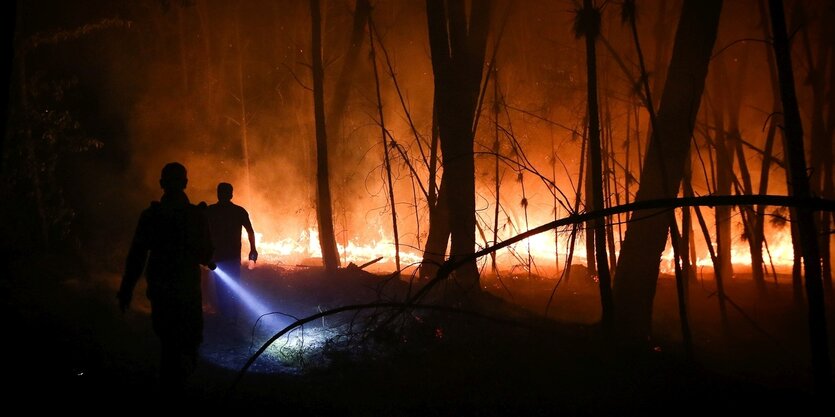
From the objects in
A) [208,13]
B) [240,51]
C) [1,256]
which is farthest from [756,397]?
[208,13]

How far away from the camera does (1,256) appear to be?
812 centimetres

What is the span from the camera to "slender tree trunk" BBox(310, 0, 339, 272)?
11.0 metres

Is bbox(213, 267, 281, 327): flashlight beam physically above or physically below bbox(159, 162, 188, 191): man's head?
below

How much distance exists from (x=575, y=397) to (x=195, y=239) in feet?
13.0

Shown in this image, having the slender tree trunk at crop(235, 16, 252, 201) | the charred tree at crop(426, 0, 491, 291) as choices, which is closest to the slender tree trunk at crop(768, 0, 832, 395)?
the charred tree at crop(426, 0, 491, 291)

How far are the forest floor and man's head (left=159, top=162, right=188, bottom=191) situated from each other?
180 cm

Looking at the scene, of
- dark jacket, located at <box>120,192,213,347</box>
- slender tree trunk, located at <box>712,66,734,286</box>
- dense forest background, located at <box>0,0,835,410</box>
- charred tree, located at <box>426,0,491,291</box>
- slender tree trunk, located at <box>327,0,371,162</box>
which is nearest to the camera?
dark jacket, located at <box>120,192,213,347</box>

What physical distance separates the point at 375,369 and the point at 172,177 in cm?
307

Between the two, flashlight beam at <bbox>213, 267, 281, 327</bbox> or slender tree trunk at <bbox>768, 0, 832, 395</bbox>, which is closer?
slender tree trunk at <bbox>768, 0, 832, 395</bbox>

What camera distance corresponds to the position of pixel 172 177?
4.25m

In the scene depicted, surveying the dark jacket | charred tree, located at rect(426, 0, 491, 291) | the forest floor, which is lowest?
the forest floor

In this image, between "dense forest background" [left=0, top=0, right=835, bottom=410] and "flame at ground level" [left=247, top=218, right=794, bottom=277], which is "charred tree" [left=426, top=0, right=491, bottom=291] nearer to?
"dense forest background" [left=0, top=0, right=835, bottom=410]

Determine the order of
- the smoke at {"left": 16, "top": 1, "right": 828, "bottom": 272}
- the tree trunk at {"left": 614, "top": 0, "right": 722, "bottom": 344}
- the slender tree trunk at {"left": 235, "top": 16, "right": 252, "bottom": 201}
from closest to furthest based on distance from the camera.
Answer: the tree trunk at {"left": 614, "top": 0, "right": 722, "bottom": 344}, the smoke at {"left": 16, "top": 1, "right": 828, "bottom": 272}, the slender tree trunk at {"left": 235, "top": 16, "right": 252, "bottom": 201}

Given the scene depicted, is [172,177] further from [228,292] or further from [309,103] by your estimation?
[309,103]
